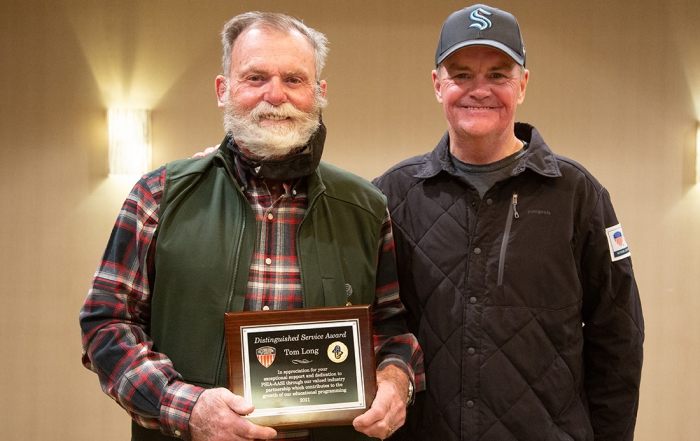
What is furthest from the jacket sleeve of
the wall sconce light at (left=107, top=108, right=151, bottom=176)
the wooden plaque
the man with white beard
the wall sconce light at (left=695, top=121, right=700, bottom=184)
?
the wall sconce light at (left=107, top=108, right=151, bottom=176)

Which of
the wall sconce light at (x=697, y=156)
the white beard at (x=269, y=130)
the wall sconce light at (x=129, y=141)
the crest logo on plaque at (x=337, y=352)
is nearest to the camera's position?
the crest logo on plaque at (x=337, y=352)

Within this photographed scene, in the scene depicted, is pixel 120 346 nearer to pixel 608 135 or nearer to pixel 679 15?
Answer: pixel 608 135

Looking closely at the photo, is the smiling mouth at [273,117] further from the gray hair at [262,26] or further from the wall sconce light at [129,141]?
the wall sconce light at [129,141]

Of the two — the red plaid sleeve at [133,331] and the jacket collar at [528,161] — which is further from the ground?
the jacket collar at [528,161]

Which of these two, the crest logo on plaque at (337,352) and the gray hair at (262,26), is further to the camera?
the gray hair at (262,26)

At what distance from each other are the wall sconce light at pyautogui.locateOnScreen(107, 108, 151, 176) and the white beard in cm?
198

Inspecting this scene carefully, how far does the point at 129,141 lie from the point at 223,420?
2457 millimetres

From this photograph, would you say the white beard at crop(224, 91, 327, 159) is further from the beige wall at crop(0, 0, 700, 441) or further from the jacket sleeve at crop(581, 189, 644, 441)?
the beige wall at crop(0, 0, 700, 441)

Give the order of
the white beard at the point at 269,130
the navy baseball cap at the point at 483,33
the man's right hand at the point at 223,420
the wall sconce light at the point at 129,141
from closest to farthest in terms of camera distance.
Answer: the man's right hand at the point at 223,420 < the white beard at the point at 269,130 < the navy baseball cap at the point at 483,33 < the wall sconce light at the point at 129,141

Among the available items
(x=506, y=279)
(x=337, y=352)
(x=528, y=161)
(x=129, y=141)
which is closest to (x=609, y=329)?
(x=506, y=279)

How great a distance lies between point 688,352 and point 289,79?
3085 mm

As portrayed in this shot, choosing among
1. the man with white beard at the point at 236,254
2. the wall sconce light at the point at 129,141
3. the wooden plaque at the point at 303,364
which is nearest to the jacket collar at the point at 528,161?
the man with white beard at the point at 236,254

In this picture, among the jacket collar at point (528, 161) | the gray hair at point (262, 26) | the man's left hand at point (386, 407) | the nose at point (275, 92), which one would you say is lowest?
the man's left hand at point (386, 407)

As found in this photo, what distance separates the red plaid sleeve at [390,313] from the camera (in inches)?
70.9
